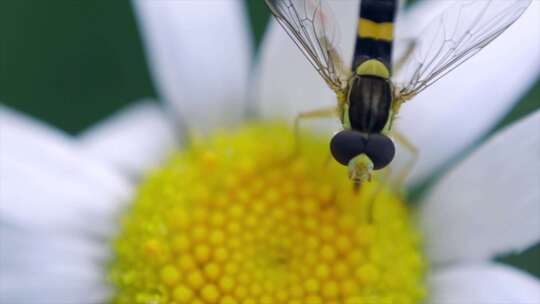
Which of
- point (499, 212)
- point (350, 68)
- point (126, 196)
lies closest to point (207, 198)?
point (126, 196)

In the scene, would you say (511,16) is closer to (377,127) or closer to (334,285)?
(377,127)

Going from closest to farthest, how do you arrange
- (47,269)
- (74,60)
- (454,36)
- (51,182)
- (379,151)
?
(379,151) → (454,36) → (47,269) → (51,182) → (74,60)

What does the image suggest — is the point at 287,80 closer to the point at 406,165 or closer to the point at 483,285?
the point at 406,165

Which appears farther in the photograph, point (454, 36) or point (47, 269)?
point (47, 269)

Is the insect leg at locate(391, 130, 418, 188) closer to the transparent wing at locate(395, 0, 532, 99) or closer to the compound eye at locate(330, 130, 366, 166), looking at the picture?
the transparent wing at locate(395, 0, 532, 99)

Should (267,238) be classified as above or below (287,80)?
below

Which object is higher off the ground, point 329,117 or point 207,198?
point 329,117

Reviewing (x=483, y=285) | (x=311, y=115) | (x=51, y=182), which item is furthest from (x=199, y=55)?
(x=483, y=285)
